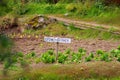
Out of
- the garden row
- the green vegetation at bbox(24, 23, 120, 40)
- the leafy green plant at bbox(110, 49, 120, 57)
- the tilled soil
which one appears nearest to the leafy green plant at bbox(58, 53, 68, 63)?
the garden row

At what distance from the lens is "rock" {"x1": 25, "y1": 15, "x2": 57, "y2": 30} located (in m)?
23.4

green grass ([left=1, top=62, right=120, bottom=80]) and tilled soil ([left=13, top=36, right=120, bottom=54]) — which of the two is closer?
green grass ([left=1, top=62, right=120, bottom=80])

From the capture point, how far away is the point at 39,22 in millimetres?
23453

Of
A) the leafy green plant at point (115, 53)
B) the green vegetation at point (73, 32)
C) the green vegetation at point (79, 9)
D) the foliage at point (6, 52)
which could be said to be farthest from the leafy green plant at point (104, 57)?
the green vegetation at point (79, 9)

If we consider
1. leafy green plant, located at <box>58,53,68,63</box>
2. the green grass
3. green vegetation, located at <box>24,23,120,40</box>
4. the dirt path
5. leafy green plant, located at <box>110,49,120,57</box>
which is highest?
the green grass

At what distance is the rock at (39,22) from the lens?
23.4 m

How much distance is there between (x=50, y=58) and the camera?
12922 millimetres

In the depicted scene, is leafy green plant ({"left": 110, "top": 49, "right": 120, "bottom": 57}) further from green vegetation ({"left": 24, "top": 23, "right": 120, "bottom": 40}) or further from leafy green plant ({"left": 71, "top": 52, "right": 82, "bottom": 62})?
green vegetation ({"left": 24, "top": 23, "right": 120, "bottom": 40})

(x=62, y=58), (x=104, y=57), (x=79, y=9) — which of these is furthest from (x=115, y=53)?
(x=79, y=9)

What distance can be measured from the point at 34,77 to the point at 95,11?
1316 cm

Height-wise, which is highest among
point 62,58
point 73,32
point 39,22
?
point 62,58

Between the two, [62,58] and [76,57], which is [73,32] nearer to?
[76,57]

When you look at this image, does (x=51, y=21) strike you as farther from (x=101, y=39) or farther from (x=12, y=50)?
(x=12, y=50)

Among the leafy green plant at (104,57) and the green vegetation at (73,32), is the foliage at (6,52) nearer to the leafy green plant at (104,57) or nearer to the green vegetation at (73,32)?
the leafy green plant at (104,57)
